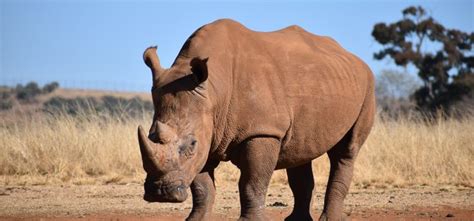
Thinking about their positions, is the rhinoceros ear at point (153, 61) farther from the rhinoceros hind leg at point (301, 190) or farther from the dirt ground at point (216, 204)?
the dirt ground at point (216, 204)

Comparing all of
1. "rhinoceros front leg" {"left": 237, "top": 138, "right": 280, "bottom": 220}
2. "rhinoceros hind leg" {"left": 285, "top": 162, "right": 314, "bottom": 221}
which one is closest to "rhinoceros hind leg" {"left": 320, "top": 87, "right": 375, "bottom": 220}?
"rhinoceros hind leg" {"left": 285, "top": 162, "right": 314, "bottom": 221}

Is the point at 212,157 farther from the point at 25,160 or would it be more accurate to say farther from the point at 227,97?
the point at 25,160

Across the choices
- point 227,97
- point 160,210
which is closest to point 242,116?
point 227,97

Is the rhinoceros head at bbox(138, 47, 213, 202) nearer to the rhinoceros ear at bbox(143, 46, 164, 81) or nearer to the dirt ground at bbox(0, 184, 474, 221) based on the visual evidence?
the rhinoceros ear at bbox(143, 46, 164, 81)

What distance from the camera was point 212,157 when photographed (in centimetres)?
771

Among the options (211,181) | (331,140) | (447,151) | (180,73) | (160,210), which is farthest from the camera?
(447,151)

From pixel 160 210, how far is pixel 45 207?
1334 millimetres

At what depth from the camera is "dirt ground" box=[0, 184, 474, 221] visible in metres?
9.87

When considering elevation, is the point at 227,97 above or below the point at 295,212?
above

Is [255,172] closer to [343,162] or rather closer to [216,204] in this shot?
[343,162]

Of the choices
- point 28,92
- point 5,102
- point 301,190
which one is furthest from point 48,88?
point 301,190

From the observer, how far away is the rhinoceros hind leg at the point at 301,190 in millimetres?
9031

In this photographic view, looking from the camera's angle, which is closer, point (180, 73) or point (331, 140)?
point (180, 73)

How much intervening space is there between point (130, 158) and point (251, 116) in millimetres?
6599
